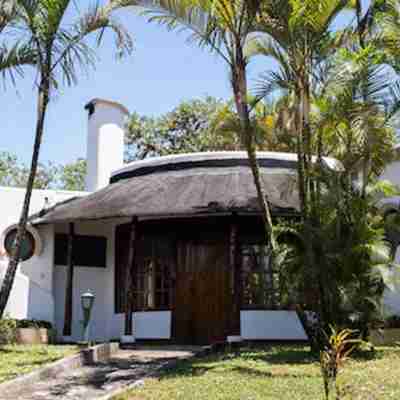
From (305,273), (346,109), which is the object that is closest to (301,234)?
(305,273)

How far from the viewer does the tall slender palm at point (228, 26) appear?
10.8 m

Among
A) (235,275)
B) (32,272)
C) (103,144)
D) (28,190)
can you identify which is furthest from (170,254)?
(103,144)

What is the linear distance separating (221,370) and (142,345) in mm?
4582

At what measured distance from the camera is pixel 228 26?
10.8 meters

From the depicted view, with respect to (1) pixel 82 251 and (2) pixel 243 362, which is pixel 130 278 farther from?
(2) pixel 243 362

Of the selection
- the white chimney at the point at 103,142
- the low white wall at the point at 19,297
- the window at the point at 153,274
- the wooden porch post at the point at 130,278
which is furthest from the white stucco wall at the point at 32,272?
the wooden porch post at the point at 130,278

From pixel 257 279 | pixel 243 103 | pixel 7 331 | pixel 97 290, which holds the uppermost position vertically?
pixel 243 103

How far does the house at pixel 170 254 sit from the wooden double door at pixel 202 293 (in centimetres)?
2

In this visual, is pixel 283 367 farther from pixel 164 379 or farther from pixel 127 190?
pixel 127 190

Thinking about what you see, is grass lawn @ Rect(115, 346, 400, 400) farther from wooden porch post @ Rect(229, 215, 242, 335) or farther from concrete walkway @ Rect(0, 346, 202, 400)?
wooden porch post @ Rect(229, 215, 242, 335)

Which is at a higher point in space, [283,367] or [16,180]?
[16,180]

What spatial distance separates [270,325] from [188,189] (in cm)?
317

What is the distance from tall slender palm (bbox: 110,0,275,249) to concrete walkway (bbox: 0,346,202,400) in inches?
109

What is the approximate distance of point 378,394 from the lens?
8227 millimetres
